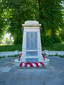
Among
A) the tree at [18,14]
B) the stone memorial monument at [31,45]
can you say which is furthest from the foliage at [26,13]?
the stone memorial monument at [31,45]

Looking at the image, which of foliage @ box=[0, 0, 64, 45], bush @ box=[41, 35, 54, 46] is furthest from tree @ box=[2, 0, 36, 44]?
bush @ box=[41, 35, 54, 46]

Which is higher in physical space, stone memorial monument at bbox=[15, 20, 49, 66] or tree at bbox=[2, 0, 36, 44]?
tree at bbox=[2, 0, 36, 44]

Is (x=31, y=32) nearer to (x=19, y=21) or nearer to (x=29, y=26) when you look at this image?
(x=29, y=26)

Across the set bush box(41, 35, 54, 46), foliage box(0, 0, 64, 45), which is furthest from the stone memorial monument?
foliage box(0, 0, 64, 45)

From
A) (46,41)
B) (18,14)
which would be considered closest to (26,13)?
(18,14)

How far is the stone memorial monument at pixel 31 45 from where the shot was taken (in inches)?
269

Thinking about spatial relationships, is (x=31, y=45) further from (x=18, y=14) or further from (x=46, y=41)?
(x=18, y=14)

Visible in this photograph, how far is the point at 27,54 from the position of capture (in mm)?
6875

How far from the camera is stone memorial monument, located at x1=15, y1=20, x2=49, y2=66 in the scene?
269 inches

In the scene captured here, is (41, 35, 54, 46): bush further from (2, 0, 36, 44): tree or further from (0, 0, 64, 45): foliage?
(2, 0, 36, 44): tree

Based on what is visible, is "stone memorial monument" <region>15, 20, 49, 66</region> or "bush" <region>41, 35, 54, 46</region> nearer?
"stone memorial monument" <region>15, 20, 49, 66</region>

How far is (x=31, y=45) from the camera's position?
6922 mm

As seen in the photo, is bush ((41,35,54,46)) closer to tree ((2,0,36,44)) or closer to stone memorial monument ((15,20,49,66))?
tree ((2,0,36,44))

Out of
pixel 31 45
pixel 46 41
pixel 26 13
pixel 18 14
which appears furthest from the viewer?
pixel 26 13
